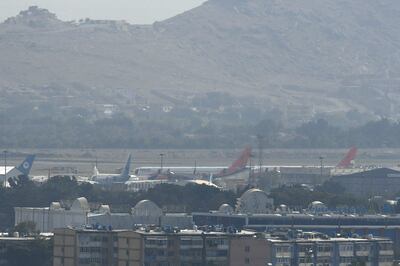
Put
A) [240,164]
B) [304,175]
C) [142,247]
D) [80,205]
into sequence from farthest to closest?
1. [240,164]
2. [304,175]
3. [80,205]
4. [142,247]

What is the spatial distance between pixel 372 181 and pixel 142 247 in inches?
1967

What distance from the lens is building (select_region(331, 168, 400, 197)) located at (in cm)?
11450

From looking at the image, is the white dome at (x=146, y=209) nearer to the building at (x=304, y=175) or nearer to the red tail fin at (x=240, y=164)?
the building at (x=304, y=175)

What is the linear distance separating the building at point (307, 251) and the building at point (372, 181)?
42.5 meters

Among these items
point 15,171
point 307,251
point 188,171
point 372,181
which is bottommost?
point 307,251

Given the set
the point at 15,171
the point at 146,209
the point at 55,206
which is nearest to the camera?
the point at 146,209

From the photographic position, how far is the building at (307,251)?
68.2 meters

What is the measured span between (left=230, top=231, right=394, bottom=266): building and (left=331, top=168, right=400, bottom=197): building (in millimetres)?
42544

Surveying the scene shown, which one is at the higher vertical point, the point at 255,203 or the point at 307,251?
the point at 255,203

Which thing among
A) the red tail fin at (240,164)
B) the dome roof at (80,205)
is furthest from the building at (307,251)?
the red tail fin at (240,164)

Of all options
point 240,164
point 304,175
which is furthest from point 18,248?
point 240,164

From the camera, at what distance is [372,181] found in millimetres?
116688

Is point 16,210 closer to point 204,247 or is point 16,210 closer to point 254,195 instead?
point 254,195

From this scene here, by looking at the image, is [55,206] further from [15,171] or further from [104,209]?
[15,171]
